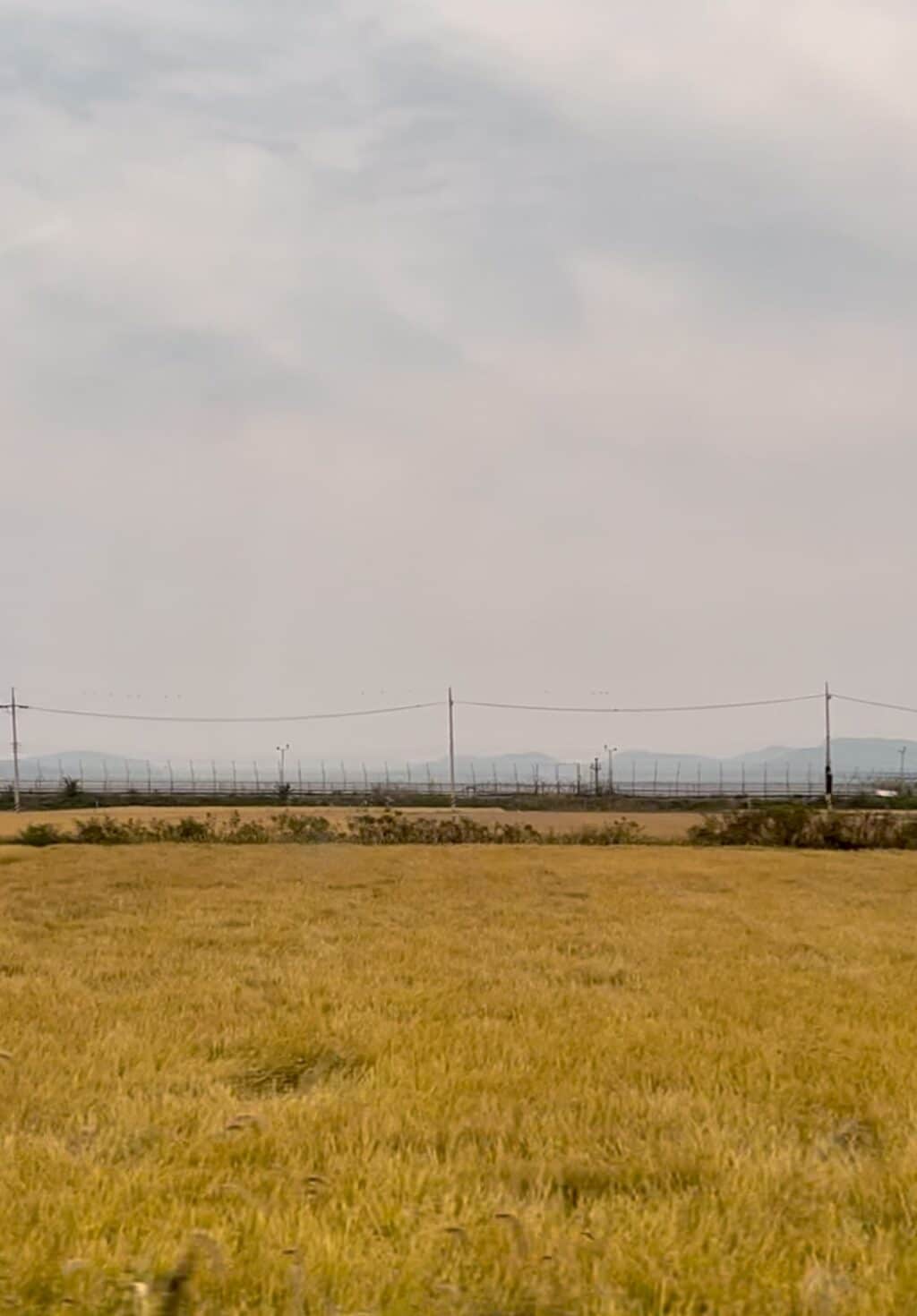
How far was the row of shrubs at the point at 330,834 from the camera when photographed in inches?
1594

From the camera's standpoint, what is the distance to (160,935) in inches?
598

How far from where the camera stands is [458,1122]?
21.4ft

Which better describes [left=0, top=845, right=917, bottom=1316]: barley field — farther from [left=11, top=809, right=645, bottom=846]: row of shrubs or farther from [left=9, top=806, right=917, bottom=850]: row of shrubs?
[left=9, top=806, right=917, bottom=850]: row of shrubs

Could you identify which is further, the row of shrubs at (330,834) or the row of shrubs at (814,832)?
the row of shrubs at (330,834)

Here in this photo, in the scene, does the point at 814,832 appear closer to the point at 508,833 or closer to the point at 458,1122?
the point at 508,833

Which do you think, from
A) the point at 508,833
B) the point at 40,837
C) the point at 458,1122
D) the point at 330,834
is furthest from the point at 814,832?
the point at 458,1122

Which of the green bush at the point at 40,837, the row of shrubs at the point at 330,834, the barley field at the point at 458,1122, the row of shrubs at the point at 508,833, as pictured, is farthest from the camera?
the green bush at the point at 40,837

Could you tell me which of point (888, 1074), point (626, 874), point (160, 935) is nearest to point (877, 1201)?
point (888, 1074)

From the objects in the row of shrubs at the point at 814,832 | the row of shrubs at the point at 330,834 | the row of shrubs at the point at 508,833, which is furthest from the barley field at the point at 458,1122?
the row of shrubs at the point at 814,832

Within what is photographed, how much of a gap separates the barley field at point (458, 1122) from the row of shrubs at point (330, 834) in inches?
993

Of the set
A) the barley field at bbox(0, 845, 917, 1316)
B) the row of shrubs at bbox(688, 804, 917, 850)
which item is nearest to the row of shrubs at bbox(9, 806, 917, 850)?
the row of shrubs at bbox(688, 804, 917, 850)

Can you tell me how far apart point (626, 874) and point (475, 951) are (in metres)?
13.0

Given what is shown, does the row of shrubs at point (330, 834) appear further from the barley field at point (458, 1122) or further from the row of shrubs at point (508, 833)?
the barley field at point (458, 1122)

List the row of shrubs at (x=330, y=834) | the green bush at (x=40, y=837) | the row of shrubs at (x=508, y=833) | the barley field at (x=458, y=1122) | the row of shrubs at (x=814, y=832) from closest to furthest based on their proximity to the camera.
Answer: the barley field at (x=458, y=1122) < the row of shrubs at (x=814, y=832) < the row of shrubs at (x=508, y=833) < the row of shrubs at (x=330, y=834) < the green bush at (x=40, y=837)
